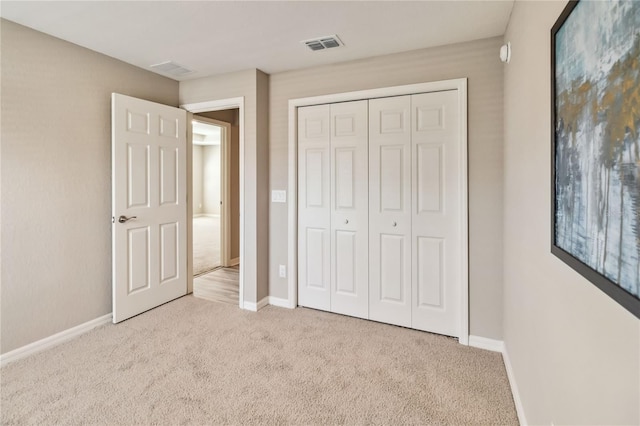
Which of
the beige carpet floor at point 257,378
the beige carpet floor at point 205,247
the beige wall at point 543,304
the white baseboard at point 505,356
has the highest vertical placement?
the beige wall at point 543,304

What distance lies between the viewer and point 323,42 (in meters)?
2.60

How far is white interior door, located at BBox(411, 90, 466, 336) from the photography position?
8.59 ft

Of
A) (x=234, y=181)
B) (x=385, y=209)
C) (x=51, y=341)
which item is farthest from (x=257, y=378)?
(x=234, y=181)

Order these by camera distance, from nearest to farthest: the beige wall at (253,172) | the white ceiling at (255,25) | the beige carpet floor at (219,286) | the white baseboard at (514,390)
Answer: the white baseboard at (514,390) < the white ceiling at (255,25) < the beige wall at (253,172) < the beige carpet floor at (219,286)

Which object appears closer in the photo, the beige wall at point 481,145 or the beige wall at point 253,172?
the beige wall at point 481,145

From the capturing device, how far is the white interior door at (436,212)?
8.59 feet

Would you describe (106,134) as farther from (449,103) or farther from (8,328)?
(449,103)

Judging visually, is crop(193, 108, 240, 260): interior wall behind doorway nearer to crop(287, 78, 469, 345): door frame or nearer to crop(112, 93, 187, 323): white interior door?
crop(112, 93, 187, 323): white interior door

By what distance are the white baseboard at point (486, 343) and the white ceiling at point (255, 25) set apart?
2.30 m

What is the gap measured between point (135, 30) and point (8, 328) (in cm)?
236

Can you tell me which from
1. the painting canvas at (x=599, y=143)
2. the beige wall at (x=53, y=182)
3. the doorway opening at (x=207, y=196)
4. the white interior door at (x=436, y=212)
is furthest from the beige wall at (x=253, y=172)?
the painting canvas at (x=599, y=143)

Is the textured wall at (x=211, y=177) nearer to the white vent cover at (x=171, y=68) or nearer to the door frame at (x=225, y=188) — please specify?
the door frame at (x=225, y=188)

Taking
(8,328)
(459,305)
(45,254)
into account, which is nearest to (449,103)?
(459,305)

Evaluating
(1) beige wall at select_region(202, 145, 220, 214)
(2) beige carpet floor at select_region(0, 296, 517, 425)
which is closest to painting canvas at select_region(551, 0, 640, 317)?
(2) beige carpet floor at select_region(0, 296, 517, 425)
